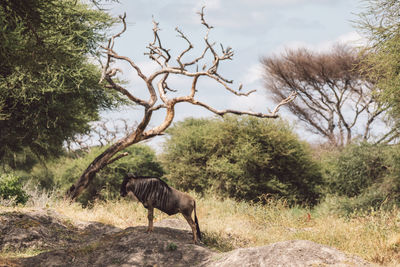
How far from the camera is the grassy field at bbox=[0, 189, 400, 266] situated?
792 cm

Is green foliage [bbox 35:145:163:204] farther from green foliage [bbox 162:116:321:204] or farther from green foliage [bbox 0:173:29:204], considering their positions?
green foliage [bbox 0:173:29:204]

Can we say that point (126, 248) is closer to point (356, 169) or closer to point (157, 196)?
point (157, 196)

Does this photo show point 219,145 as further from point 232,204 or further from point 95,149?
point 95,149

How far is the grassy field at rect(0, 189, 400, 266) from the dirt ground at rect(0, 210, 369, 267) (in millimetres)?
636

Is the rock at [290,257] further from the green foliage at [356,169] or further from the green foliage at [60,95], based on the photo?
the green foliage at [356,169]

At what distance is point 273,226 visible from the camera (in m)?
11.8

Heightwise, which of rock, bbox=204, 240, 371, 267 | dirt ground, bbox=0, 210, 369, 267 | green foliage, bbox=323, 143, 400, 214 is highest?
green foliage, bbox=323, 143, 400, 214

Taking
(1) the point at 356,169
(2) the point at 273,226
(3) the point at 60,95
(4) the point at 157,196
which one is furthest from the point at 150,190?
(1) the point at 356,169

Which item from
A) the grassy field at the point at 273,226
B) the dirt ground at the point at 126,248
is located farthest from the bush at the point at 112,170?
the dirt ground at the point at 126,248

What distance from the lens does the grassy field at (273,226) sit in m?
7.92

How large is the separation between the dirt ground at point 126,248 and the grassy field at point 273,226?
2.09 ft

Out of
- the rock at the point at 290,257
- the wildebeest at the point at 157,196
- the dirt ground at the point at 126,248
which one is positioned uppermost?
the wildebeest at the point at 157,196

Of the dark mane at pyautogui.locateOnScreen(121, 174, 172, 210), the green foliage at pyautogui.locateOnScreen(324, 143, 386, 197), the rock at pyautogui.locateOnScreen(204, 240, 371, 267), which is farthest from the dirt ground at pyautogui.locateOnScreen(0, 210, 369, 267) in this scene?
the green foliage at pyautogui.locateOnScreen(324, 143, 386, 197)

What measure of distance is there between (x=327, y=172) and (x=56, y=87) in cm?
1182
